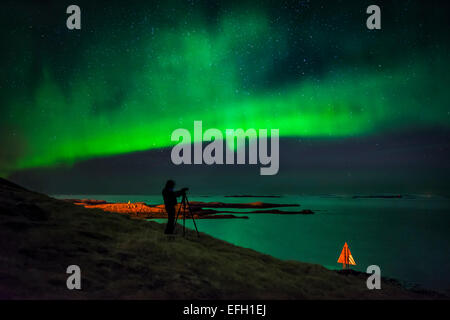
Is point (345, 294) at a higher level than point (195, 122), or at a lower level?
lower

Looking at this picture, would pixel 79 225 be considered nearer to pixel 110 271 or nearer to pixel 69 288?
pixel 110 271

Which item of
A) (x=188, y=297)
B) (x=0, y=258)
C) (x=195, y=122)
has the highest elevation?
(x=195, y=122)

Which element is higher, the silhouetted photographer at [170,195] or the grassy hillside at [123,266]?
the silhouetted photographer at [170,195]

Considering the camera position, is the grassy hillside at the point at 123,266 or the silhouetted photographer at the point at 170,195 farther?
the silhouetted photographer at the point at 170,195

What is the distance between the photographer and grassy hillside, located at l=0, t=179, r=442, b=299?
19.6 feet

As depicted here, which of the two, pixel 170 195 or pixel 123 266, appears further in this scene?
pixel 170 195

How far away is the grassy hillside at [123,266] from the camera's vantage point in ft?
19.6

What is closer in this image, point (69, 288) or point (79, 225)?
point (69, 288)

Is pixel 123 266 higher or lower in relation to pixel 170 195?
lower

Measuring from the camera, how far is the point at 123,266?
716 cm
